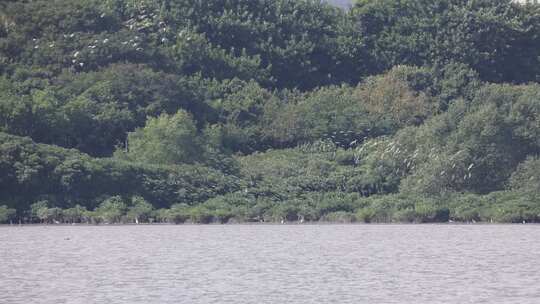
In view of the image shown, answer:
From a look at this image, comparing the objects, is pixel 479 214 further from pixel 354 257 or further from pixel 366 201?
pixel 354 257

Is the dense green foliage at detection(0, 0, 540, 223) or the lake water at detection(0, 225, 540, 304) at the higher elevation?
the dense green foliage at detection(0, 0, 540, 223)

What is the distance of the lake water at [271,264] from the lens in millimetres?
35531

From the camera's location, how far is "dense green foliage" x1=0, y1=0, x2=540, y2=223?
214ft

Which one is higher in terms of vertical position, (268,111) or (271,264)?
(268,111)

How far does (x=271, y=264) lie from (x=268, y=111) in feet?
119

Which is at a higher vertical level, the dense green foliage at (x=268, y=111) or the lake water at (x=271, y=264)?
the dense green foliage at (x=268, y=111)

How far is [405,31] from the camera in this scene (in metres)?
90.9

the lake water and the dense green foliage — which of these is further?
the dense green foliage

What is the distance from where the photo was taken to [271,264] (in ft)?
144

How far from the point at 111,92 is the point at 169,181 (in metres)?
11.6

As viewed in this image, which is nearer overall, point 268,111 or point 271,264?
point 271,264

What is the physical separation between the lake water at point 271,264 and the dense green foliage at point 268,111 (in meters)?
2.87

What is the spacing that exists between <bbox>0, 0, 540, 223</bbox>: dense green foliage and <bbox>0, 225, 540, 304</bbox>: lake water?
2871mm

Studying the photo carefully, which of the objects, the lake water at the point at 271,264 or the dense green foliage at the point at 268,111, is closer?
the lake water at the point at 271,264
